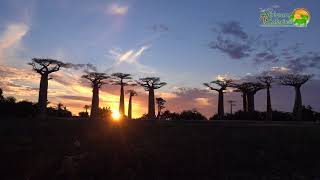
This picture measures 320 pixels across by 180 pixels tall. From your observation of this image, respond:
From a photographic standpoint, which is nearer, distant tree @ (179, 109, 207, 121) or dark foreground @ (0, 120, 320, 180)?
dark foreground @ (0, 120, 320, 180)

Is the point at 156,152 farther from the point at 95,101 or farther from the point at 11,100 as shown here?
the point at 11,100

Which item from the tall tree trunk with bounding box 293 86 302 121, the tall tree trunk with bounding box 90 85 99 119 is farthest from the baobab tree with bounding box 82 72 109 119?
the tall tree trunk with bounding box 293 86 302 121

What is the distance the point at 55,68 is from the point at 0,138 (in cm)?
3096

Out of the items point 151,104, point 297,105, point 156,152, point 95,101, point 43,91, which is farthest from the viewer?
point 151,104

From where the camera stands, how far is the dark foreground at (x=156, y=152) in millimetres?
27516

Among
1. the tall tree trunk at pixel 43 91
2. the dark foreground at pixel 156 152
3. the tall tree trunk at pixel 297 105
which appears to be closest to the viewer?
the dark foreground at pixel 156 152

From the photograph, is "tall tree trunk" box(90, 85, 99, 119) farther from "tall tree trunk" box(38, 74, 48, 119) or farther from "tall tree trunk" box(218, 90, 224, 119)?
"tall tree trunk" box(218, 90, 224, 119)

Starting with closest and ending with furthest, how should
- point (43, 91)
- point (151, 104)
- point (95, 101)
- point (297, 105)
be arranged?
1. point (43, 91)
2. point (297, 105)
3. point (95, 101)
4. point (151, 104)

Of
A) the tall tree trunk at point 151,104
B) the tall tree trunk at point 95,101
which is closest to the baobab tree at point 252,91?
the tall tree trunk at point 151,104

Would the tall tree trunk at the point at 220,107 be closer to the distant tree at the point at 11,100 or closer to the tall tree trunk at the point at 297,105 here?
the tall tree trunk at the point at 297,105

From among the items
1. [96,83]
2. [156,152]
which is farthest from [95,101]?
[156,152]

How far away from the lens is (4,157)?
29.0 meters

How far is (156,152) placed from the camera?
1199 inches

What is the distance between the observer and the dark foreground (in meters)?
27.5
